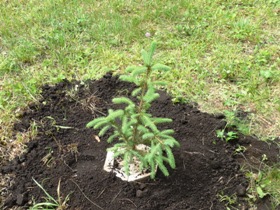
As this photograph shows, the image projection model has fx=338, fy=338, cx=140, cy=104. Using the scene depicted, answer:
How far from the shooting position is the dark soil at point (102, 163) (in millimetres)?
2543

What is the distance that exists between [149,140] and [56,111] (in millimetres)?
1232

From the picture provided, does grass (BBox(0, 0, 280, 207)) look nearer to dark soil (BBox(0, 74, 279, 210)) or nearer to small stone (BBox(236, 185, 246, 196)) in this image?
dark soil (BBox(0, 74, 279, 210))

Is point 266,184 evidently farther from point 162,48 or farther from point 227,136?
point 162,48

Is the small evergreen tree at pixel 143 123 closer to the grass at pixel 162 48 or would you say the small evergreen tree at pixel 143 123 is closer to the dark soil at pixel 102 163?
the dark soil at pixel 102 163

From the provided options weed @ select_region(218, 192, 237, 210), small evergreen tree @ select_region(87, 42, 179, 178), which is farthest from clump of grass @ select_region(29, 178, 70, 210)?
weed @ select_region(218, 192, 237, 210)

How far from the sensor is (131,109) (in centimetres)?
227

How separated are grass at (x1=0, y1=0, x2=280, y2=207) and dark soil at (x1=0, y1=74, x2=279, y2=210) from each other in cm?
22

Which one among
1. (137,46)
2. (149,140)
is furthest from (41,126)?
(137,46)

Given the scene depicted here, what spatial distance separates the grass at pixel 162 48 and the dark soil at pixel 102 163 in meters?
0.22

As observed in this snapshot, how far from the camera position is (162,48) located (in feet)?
13.5

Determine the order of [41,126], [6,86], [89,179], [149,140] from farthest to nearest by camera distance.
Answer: [6,86], [41,126], [89,179], [149,140]

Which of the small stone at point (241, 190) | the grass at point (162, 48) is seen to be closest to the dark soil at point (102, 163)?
the small stone at point (241, 190)

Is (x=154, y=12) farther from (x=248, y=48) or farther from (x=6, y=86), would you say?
(x=6, y=86)

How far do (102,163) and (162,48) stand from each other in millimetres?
1889
